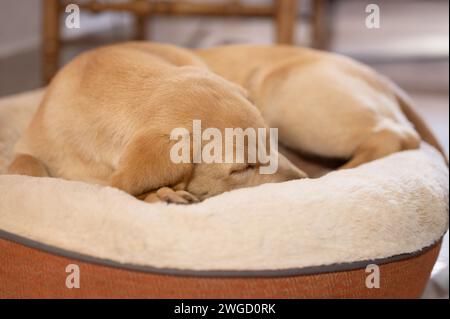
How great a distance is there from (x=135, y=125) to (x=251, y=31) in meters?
4.71

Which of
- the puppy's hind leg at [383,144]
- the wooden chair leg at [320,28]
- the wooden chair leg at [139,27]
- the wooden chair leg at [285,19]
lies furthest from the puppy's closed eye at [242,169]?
the wooden chair leg at [139,27]

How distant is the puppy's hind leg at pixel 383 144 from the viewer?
2141 mm

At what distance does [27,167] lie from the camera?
74.6 inches

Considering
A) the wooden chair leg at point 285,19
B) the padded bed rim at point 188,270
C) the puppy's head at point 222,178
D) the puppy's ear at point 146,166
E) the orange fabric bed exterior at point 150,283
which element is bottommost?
the orange fabric bed exterior at point 150,283

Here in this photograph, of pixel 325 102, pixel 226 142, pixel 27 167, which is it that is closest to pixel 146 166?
pixel 226 142

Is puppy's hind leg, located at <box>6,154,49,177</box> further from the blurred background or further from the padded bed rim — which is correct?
the blurred background

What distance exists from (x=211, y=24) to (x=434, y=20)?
2247mm

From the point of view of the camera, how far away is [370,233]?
1.50 metres

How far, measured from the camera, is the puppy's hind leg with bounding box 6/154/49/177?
74.0 inches

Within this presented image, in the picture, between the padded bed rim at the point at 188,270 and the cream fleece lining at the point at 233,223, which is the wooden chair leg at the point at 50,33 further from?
the padded bed rim at the point at 188,270

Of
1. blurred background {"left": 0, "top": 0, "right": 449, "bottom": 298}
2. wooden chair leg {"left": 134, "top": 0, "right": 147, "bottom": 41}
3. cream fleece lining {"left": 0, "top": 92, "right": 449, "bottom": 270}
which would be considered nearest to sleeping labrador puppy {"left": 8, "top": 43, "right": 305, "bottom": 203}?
cream fleece lining {"left": 0, "top": 92, "right": 449, "bottom": 270}

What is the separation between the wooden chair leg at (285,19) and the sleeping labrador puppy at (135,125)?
195 cm
